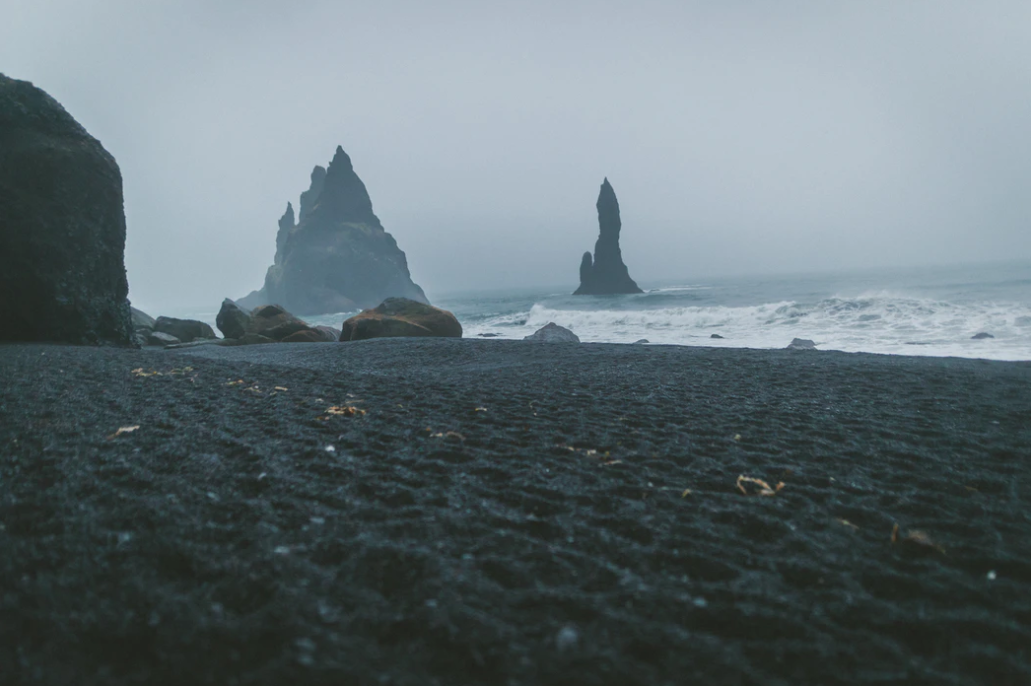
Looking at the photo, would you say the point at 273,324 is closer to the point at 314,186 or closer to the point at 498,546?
the point at 498,546

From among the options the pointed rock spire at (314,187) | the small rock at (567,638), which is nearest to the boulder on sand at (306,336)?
the small rock at (567,638)

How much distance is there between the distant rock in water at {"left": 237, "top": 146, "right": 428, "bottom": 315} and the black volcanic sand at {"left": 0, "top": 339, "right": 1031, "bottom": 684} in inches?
3102

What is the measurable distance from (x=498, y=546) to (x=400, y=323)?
10.6 metres

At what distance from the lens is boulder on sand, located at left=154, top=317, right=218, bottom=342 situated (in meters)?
16.2

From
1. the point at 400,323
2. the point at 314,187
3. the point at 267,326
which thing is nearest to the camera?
the point at 400,323

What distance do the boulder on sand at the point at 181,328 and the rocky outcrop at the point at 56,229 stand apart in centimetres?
982

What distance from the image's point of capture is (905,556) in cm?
164

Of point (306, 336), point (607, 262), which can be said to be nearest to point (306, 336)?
point (306, 336)

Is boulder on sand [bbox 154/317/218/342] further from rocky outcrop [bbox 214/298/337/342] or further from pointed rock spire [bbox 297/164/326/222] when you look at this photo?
pointed rock spire [bbox 297/164/326/222]

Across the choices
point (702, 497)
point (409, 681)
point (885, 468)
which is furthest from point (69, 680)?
point (885, 468)

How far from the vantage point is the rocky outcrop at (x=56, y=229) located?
6.40m

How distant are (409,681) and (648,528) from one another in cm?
103

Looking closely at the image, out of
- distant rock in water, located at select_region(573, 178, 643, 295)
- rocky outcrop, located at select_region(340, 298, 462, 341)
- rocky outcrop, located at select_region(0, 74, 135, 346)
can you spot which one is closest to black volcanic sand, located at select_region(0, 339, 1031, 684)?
rocky outcrop, located at select_region(0, 74, 135, 346)

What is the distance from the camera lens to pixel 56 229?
6773 mm
